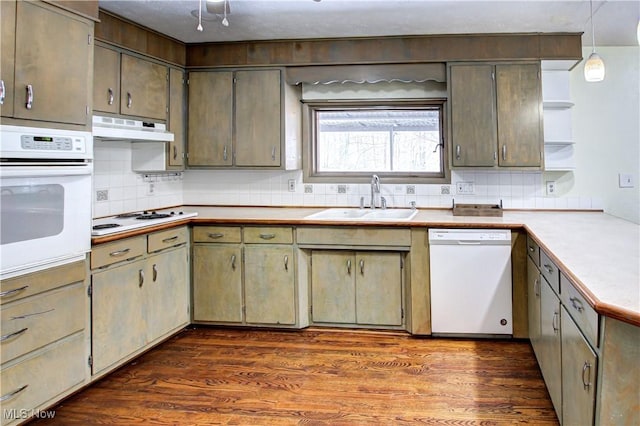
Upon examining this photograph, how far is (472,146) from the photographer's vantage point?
11.4 ft

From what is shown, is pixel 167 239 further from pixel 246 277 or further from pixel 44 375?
pixel 44 375

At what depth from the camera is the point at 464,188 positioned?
3791 mm

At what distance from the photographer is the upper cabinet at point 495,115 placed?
343cm

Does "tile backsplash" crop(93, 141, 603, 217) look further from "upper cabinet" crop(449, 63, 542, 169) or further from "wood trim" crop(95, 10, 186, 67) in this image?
"wood trim" crop(95, 10, 186, 67)

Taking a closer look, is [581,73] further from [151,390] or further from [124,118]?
[151,390]

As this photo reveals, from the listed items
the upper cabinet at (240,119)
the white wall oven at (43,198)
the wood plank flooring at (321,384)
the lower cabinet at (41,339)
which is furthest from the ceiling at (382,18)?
the wood plank flooring at (321,384)

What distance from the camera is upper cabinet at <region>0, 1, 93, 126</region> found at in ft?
6.46

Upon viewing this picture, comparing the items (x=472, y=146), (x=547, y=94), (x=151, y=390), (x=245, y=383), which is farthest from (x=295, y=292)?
(x=547, y=94)

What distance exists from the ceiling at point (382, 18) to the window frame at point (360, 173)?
604 mm

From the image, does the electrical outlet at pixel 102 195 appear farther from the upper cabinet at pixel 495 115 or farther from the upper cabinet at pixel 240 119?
the upper cabinet at pixel 495 115

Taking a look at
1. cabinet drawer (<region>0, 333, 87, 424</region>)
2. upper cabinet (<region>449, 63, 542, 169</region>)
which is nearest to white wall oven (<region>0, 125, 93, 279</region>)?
cabinet drawer (<region>0, 333, 87, 424</region>)

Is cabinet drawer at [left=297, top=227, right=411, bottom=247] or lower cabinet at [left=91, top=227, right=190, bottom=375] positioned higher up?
cabinet drawer at [left=297, top=227, right=411, bottom=247]

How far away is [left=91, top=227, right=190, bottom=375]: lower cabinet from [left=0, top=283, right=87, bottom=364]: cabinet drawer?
0.13m

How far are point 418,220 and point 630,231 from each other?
1.27 meters
